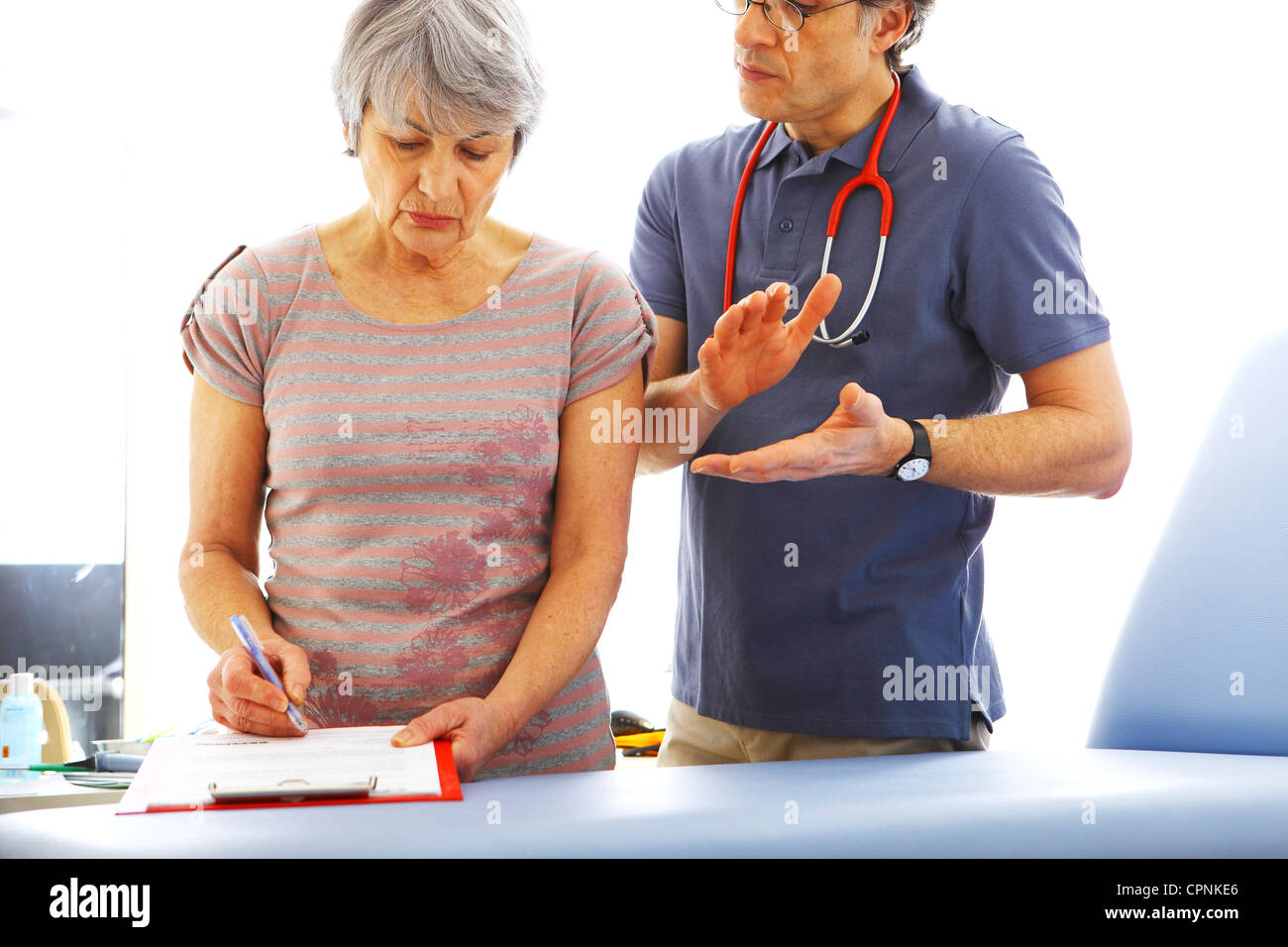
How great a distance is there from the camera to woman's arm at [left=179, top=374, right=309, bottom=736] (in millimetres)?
1008

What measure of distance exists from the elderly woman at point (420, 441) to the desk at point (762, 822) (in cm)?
26

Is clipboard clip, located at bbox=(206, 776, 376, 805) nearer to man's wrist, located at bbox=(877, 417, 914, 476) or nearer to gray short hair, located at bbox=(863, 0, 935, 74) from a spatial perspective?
man's wrist, located at bbox=(877, 417, 914, 476)

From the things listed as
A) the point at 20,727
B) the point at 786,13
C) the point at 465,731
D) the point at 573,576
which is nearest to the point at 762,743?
the point at 573,576

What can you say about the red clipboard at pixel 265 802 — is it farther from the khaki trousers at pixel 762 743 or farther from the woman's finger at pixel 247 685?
the khaki trousers at pixel 762 743

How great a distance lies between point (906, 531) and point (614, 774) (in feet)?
1.69

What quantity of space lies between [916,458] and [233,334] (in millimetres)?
655

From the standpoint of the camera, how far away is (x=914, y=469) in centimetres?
110

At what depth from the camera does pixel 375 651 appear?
39.9 inches

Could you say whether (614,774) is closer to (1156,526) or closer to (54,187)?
(1156,526)

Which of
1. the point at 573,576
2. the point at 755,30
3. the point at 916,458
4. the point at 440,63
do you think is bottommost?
the point at 573,576

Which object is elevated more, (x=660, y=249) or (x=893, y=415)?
A: (x=660, y=249)

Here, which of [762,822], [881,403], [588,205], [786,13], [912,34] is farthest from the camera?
[588,205]

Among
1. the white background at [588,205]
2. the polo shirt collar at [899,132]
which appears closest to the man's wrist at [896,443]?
the polo shirt collar at [899,132]

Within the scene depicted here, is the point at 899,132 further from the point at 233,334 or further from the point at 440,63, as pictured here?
the point at 233,334
